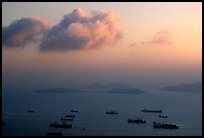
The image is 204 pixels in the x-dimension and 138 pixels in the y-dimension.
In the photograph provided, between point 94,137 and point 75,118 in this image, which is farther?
point 75,118

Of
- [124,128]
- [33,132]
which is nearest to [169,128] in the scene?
[124,128]

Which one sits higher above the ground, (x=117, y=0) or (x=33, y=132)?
(x=117, y=0)

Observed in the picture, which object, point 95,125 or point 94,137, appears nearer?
point 94,137

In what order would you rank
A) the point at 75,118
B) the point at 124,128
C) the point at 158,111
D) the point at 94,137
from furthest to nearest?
the point at 158,111
the point at 75,118
the point at 124,128
the point at 94,137

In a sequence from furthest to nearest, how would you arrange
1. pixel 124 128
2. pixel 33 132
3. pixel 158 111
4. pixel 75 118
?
1. pixel 158 111
2. pixel 75 118
3. pixel 124 128
4. pixel 33 132

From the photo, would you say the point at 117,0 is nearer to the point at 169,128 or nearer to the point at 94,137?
the point at 94,137

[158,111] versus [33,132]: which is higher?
[158,111]

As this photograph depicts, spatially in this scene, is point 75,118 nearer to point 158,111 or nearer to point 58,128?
point 58,128

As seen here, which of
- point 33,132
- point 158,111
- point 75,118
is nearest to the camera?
point 33,132

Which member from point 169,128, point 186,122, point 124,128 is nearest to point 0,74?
point 124,128
